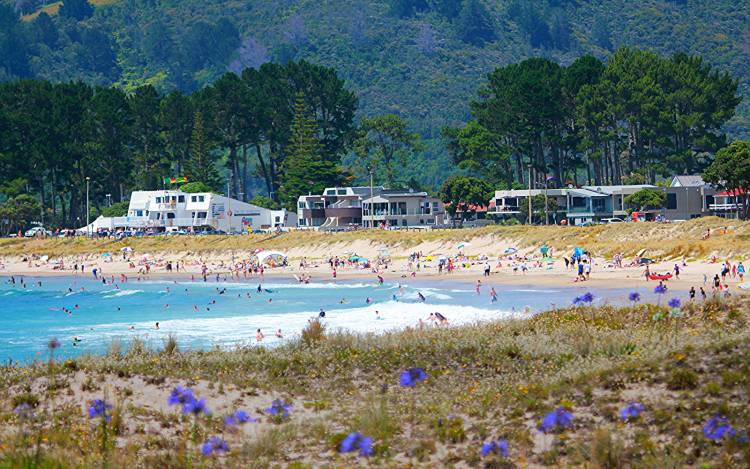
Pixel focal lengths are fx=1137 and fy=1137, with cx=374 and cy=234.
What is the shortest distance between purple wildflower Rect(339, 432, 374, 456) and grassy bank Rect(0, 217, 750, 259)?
4480 centimetres

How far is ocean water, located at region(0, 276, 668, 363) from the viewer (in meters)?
38.8

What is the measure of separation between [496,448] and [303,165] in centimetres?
10110

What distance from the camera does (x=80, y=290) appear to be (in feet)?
222

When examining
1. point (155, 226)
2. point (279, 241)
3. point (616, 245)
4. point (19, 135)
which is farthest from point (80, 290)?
point (19, 135)

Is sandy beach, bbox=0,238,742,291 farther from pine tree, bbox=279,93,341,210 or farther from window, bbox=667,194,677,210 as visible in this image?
window, bbox=667,194,677,210

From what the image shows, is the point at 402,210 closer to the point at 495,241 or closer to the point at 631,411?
the point at 495,241

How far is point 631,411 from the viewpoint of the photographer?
46.5 ft

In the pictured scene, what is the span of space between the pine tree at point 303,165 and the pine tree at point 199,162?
7948mm

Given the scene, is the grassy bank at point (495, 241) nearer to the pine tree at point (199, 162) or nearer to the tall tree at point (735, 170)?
the tall tree at point (735, 170)

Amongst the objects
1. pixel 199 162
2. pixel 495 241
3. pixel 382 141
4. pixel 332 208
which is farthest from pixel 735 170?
pixel 199 162

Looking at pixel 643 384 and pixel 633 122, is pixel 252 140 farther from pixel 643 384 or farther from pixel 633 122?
pixel 643 384

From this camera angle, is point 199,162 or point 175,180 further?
point 199,162

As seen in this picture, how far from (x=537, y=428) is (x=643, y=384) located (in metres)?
2.15

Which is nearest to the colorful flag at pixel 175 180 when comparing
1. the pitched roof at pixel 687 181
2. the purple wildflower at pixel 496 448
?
the pitched roof at pixel 687 181
